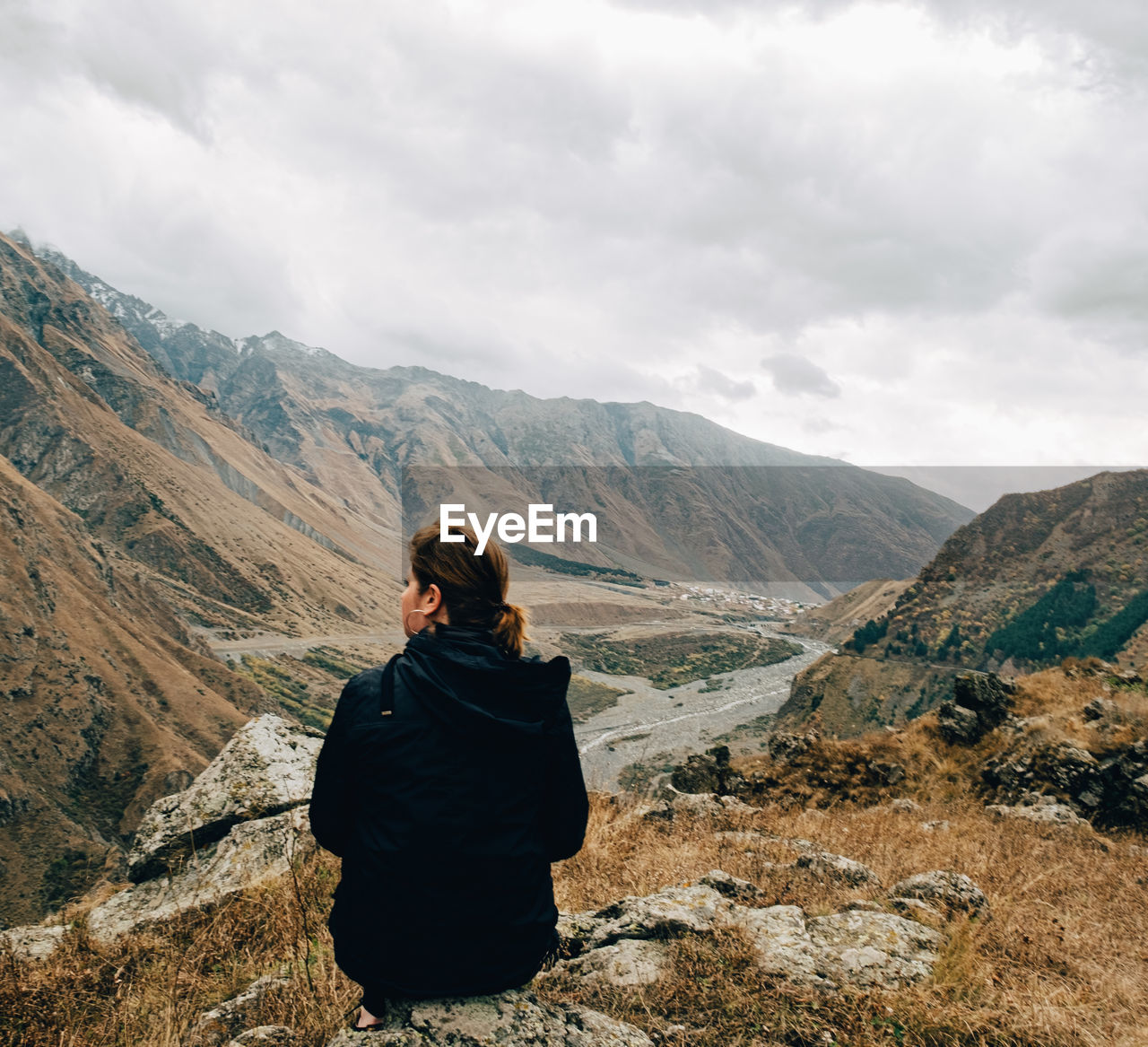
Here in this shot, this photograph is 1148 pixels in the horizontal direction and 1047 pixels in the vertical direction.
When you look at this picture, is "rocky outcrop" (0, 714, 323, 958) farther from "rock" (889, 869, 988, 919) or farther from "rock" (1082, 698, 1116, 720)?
"rock" (1082, 698, 1116, 720)

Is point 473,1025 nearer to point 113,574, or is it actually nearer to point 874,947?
point 874,947

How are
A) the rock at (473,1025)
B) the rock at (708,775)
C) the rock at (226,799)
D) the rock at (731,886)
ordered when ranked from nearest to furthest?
the rock at (473,1025) → the rock at (731,886) → the rock at (226,799) → the rock at (708,775)

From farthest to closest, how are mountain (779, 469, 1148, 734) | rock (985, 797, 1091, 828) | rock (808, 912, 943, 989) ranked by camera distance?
mountain (779, 469, 1148, 734) < rock (985, 797, 1091, 828) < rock (808, 912, 943, 989)

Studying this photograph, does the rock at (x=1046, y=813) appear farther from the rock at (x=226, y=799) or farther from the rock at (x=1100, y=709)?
the rock at (x=226, y=799)

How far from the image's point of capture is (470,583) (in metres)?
2.38

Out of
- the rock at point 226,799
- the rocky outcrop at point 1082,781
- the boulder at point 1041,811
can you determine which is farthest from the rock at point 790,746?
the rock at point 226,799

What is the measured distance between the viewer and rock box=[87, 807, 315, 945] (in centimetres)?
451

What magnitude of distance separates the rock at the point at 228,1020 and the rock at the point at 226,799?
253cm

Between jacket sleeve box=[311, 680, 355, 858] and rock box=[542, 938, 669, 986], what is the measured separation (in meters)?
1.70

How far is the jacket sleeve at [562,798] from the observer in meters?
2.29

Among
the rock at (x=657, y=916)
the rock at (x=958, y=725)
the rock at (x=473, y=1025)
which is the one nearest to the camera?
the rock at (x=473, y=1025)

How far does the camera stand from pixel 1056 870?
5.20 metres

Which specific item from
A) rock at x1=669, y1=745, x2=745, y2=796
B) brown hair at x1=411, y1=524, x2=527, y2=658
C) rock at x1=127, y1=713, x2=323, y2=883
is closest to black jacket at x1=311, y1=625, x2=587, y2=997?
brown hair at x1=411, y1=524, x2=527, y2=658

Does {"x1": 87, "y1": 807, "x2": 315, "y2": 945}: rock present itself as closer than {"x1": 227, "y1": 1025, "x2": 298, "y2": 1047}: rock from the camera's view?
No
